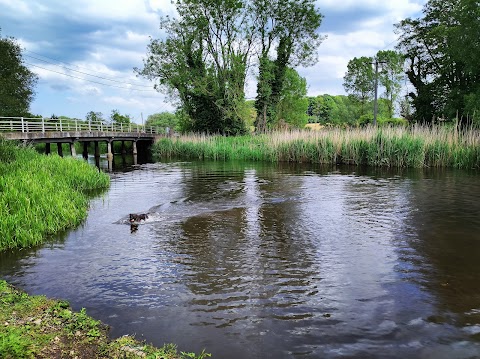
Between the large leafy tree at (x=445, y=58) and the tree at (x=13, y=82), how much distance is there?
4439 centimetres

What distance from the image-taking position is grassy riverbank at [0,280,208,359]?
10.6 ft

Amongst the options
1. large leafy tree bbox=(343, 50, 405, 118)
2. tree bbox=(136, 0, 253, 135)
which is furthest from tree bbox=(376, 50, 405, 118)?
tree bbox=(136, 0, 253, 135)

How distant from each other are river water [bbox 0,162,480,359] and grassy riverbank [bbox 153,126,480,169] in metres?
9.23

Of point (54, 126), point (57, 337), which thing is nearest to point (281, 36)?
point (54, 126)

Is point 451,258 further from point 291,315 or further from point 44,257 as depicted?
point 44,257

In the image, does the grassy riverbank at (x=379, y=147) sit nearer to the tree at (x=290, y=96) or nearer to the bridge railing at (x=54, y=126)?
the bridge railing at (x=54, y=126)

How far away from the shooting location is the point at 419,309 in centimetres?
427

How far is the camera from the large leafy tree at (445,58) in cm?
2725

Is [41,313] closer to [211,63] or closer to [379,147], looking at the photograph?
[379,147]

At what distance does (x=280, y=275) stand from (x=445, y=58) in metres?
37.5

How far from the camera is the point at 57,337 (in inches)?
139

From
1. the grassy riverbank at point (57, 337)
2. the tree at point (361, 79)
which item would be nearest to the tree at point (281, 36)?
the tree at point (361, 79)

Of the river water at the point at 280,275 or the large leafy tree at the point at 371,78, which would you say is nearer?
the river water at the point at 280,275

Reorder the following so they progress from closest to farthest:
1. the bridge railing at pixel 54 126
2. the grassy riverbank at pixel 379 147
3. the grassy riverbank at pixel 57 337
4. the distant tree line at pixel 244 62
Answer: the grassy riverbank at pixel 57 337
the grassy riverbank at pixel 379 147
the bridge railing at pixel 54 126
the distant tree line at pixel 244 62
